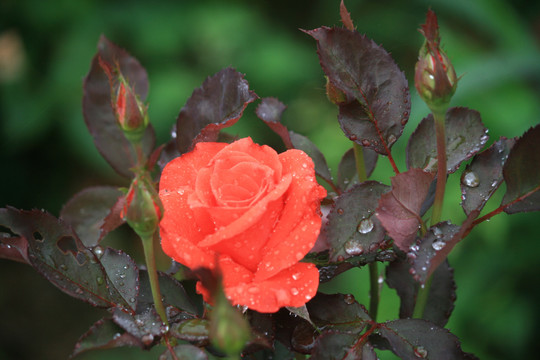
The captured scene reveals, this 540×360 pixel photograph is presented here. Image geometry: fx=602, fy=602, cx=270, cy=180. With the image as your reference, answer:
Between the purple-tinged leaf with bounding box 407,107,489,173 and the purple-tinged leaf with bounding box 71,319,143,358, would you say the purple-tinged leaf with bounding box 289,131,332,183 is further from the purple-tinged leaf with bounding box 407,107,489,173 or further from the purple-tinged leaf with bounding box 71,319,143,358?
the purple-tinged leaf with bounding box 71,319,143,358

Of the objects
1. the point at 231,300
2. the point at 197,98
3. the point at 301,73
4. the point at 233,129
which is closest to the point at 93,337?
the point at 231,300

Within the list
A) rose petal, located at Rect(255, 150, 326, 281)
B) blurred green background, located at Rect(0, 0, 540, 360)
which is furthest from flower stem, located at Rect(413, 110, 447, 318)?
blurred green background, located at Rect(0, 0, 540, 360)

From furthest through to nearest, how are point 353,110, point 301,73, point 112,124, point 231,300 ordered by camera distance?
point 301,73, point 112,124, point 353,110, point 231,300

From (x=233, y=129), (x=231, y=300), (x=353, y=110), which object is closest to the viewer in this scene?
(x=231, y=300)

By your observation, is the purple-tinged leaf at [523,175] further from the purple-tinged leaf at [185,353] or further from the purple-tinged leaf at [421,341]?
the purple-tinged leaf at [185,353]

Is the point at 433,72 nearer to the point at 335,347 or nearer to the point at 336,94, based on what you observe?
the point at 336,94

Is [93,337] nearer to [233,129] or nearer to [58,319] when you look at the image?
[233,129]
